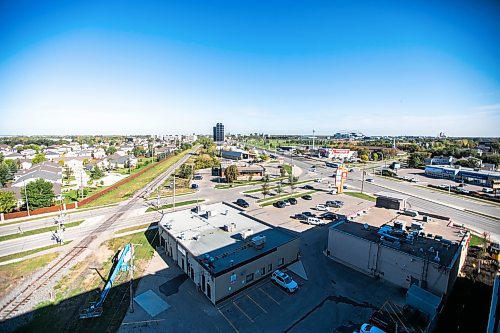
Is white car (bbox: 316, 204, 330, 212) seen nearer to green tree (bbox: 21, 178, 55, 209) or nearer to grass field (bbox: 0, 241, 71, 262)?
grass field (bbox: 0, 241, 71, 262)

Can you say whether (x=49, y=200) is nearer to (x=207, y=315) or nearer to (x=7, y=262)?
(x=7, y=262)

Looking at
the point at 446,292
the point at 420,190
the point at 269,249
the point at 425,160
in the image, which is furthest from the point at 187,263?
the point at 425,160

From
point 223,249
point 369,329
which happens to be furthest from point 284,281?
point 369,329

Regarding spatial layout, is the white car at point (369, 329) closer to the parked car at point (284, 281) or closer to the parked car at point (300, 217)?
the parked car at point (284, 281)

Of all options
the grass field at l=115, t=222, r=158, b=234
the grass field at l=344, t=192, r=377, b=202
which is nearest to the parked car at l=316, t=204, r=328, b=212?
the grass field at l=344, t=192, r=377, b=202

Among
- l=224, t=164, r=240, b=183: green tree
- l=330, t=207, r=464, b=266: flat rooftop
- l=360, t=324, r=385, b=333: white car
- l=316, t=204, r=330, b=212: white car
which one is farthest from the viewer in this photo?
l=224, t=164, r=240, b=183: green tree

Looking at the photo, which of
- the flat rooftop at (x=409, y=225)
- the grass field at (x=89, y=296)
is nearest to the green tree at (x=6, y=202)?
the grass field at (x=89, y=296)
